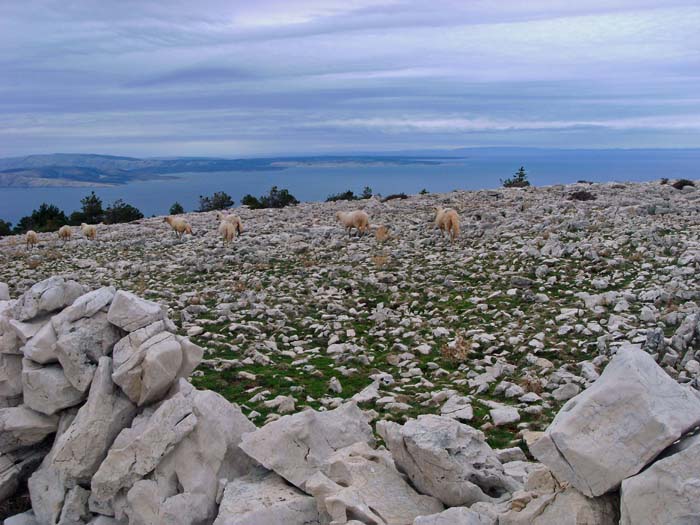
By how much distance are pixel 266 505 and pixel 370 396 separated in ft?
13.6

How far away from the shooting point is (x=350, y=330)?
607 inches

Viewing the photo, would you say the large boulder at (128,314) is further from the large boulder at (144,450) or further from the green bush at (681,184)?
the green bush at (681,184)

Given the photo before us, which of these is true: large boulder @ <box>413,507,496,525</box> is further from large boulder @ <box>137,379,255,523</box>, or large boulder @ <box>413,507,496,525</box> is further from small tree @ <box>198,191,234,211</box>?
small tree @ <box>198,191,234,211</box>

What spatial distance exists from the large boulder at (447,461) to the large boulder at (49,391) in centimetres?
480

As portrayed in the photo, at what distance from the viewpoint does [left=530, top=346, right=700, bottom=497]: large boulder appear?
5648 millimetres

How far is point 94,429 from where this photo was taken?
8758 mm

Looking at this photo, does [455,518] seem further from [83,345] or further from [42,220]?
[42,220]

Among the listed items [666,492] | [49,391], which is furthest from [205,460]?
[666,492]

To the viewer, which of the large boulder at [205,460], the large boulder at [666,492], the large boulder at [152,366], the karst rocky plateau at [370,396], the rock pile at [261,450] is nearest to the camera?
the large boulder at [666,492]

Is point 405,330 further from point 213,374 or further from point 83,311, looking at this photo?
point 83,311

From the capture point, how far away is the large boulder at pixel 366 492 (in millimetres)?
6699

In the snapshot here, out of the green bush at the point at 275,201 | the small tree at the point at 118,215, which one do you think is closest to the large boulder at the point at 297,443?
the green bush at the point at 275,201

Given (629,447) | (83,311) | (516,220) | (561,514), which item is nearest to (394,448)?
(561,514)

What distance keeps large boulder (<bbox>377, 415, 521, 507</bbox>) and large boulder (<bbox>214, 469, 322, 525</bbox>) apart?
123cm
